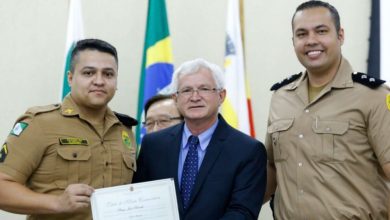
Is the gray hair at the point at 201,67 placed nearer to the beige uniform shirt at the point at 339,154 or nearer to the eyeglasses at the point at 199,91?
the eyeglasses at the point at 199,91

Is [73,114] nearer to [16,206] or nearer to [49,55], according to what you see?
[16,206]

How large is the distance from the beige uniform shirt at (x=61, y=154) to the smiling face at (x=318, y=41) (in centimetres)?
94

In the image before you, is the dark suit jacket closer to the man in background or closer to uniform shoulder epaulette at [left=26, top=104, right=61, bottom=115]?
uniform shoulder epaulette at [left=26, top=104, right=61, bottom=115]

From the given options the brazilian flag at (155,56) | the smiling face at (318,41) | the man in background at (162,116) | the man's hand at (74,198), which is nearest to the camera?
the man's hand at (74,198)

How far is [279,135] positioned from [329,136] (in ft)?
0.85

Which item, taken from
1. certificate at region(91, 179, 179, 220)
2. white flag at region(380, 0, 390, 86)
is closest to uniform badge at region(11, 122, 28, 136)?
certificate at region(91, 179, 179, 220)

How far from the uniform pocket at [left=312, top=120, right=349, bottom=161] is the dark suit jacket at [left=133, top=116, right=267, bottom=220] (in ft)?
0.87

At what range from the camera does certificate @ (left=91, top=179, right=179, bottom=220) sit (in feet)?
6.13

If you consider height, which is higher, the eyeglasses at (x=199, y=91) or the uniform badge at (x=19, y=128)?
the eyeglasses at (x=199, y=91)

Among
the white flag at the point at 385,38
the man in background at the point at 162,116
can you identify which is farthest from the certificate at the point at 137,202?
the white flag at the point at 385,38

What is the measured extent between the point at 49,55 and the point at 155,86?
0.90 meters

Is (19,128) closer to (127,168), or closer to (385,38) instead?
(127,168)

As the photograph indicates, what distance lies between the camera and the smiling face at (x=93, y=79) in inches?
83.7

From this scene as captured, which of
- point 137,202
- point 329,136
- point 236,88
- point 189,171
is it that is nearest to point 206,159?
point 189,171
